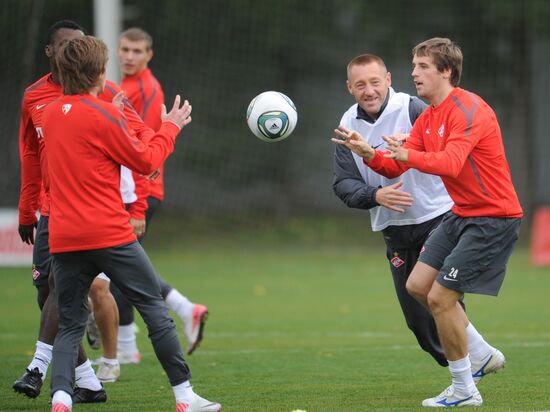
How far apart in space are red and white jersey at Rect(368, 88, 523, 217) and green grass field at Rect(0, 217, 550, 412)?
4.06 feet

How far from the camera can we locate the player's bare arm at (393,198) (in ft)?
21.0

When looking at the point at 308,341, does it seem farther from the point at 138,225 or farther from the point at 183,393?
the point at 183,393

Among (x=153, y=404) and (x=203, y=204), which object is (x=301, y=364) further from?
(x=203, y=204)

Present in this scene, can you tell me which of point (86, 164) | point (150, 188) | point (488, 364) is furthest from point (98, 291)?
point (488, 364)

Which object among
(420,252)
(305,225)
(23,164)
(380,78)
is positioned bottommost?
(305,225)

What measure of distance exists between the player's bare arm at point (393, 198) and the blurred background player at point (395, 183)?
310mm

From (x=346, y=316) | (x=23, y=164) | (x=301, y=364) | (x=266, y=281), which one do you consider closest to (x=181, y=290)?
(x=266, y=281)

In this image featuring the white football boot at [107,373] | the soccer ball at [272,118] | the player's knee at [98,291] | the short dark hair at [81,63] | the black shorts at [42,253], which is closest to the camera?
the short dark hair at [81,63]

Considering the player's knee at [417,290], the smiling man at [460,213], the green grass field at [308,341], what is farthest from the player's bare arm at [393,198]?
the green grass field at [308,341]

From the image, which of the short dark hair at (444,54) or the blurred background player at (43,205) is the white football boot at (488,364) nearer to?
the short dark hair at (444,54)

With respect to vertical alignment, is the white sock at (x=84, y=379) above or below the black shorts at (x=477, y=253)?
below

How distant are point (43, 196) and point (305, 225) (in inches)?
603

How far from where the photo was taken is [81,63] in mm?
5449

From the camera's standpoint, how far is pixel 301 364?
320 inches
